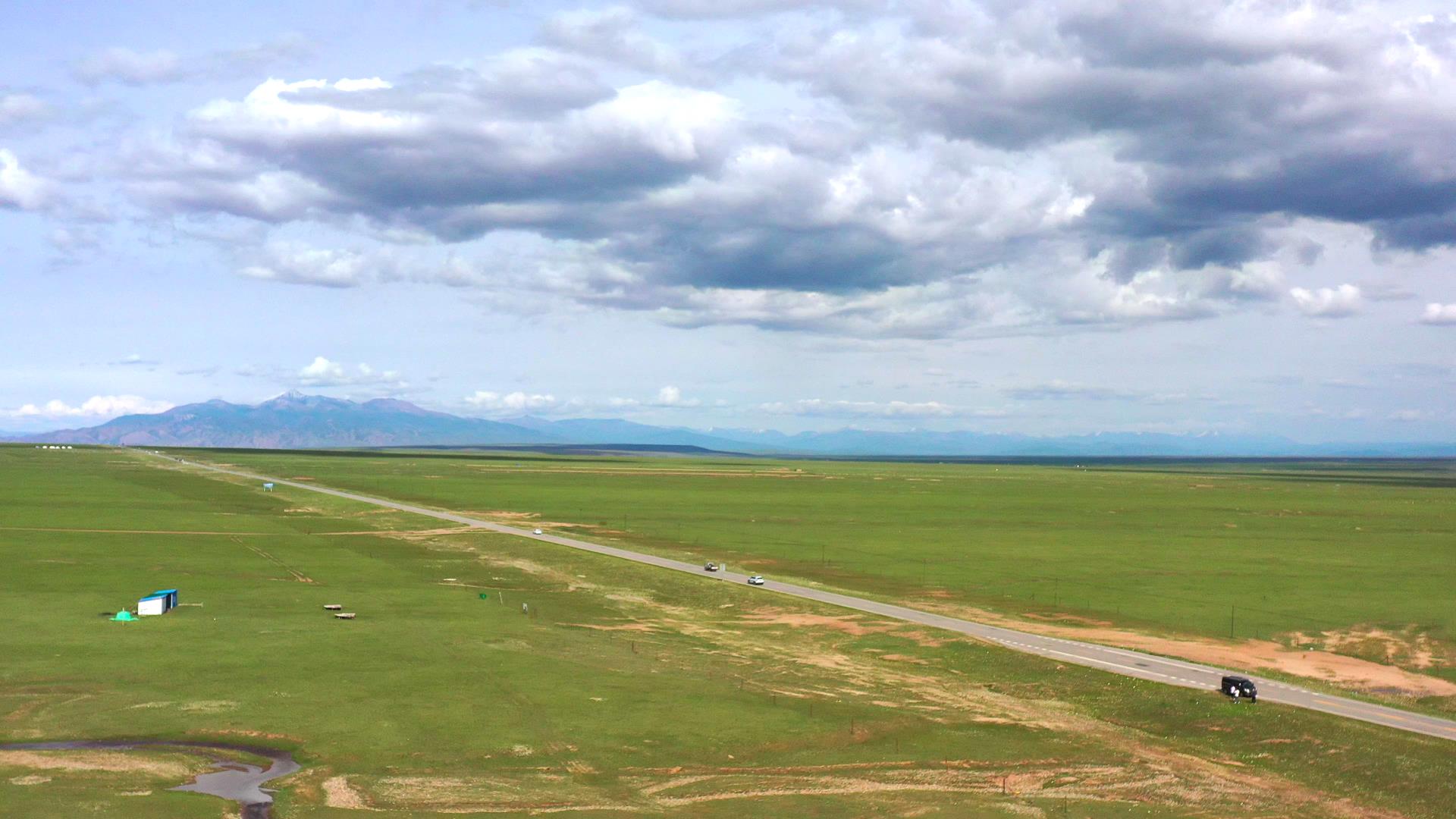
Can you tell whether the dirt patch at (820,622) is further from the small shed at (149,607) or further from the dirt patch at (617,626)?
the small shed at (149,607)

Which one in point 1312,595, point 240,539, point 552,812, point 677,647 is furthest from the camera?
point 240,539

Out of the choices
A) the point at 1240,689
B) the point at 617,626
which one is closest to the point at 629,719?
the point at 617,626

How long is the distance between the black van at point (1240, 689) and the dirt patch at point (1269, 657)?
41.1ft

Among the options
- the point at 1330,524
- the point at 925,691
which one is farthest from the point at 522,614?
the point at 1330,524

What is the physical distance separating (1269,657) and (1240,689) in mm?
20737

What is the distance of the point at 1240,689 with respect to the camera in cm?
6906

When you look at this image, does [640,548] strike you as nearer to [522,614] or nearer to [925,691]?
[522,614]

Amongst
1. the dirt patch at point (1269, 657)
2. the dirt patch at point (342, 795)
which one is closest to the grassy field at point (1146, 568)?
the dirt patch at point (1269, 657)

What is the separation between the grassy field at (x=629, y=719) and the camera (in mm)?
51500

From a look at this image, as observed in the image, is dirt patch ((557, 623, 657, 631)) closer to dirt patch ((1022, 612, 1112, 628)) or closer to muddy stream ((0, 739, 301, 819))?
dirt patch ((1022, 612, 1112, 628))

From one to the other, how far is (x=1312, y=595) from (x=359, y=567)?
111267mm

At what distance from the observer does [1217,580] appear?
419ft

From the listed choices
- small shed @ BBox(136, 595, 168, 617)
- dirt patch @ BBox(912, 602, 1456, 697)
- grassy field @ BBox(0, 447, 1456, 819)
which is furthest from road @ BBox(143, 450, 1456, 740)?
small shed @ BBox(136, 595, 168, 617)

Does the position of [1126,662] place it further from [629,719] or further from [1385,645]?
[629,719]
